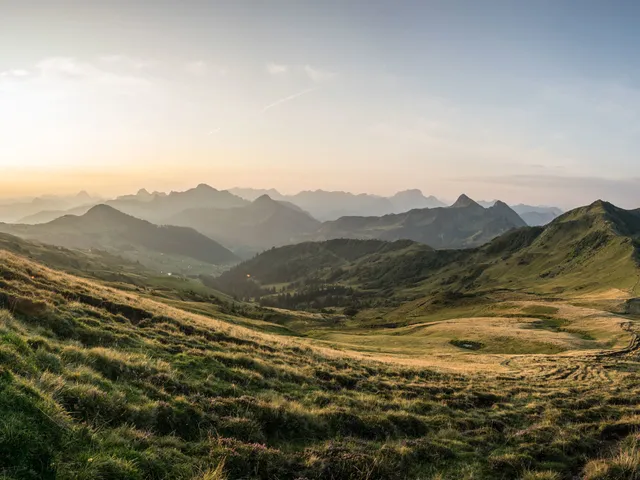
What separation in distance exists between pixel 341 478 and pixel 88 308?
785 inches

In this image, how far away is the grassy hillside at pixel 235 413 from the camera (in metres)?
8.72

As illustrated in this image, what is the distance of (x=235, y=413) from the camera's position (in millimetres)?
13516

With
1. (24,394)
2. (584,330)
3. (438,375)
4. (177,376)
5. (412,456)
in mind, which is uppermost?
(24,394)

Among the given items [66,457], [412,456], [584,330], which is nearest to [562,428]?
[412,456]

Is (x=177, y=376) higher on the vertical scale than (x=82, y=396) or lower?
lower

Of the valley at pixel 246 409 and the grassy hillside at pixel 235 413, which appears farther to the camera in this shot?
the valley at pixel 246 409

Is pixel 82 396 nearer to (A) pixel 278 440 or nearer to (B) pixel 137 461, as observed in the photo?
(B) pixel 137 461

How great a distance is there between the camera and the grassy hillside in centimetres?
872

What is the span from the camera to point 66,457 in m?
7.69

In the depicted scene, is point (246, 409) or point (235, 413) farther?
point (246, 409)

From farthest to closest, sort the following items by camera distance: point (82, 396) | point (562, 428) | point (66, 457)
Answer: point (562, 428), point (82, 396), point (66, 457)

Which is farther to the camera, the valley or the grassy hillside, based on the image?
the valley

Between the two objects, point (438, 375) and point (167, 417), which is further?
point (438, 375)

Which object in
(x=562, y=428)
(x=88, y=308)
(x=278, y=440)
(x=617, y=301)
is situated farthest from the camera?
(x=617, y=301)
